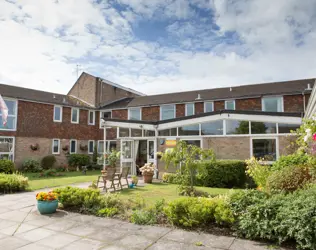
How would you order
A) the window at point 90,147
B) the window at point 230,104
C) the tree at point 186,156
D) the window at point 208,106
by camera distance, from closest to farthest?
the tree at point 186,156 → the window at point 230,104 → the window at point 208,106 → the window at point 90,147

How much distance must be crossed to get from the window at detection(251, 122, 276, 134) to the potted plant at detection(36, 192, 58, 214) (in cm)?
1010

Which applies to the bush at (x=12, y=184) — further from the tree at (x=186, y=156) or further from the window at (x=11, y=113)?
the window at (x=11, y=113)

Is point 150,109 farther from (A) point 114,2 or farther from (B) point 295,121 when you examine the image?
(A) point 114,2

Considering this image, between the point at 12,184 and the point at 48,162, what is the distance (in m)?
10.2

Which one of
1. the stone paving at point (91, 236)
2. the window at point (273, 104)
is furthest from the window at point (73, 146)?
the window at point (273, 104)

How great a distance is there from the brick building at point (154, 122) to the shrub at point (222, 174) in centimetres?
145

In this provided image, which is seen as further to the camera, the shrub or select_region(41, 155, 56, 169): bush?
select_region(41, 155, 56, 169): bush

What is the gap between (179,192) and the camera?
30.8 feet

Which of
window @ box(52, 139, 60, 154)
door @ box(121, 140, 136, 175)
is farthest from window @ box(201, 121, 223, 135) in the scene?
window @ box(52, 139, 60, 154)

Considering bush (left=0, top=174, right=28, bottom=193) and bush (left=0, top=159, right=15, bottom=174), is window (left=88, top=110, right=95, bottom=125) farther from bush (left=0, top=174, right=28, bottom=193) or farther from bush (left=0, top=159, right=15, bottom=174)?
bush (left=0, top=174, right=28, bottom=193)

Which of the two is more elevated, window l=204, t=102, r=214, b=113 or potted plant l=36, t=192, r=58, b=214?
window l=204, t=102, r=214, b=113

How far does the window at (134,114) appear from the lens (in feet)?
75.5

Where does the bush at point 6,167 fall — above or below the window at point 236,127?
below

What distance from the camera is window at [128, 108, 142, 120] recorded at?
2302 cm
